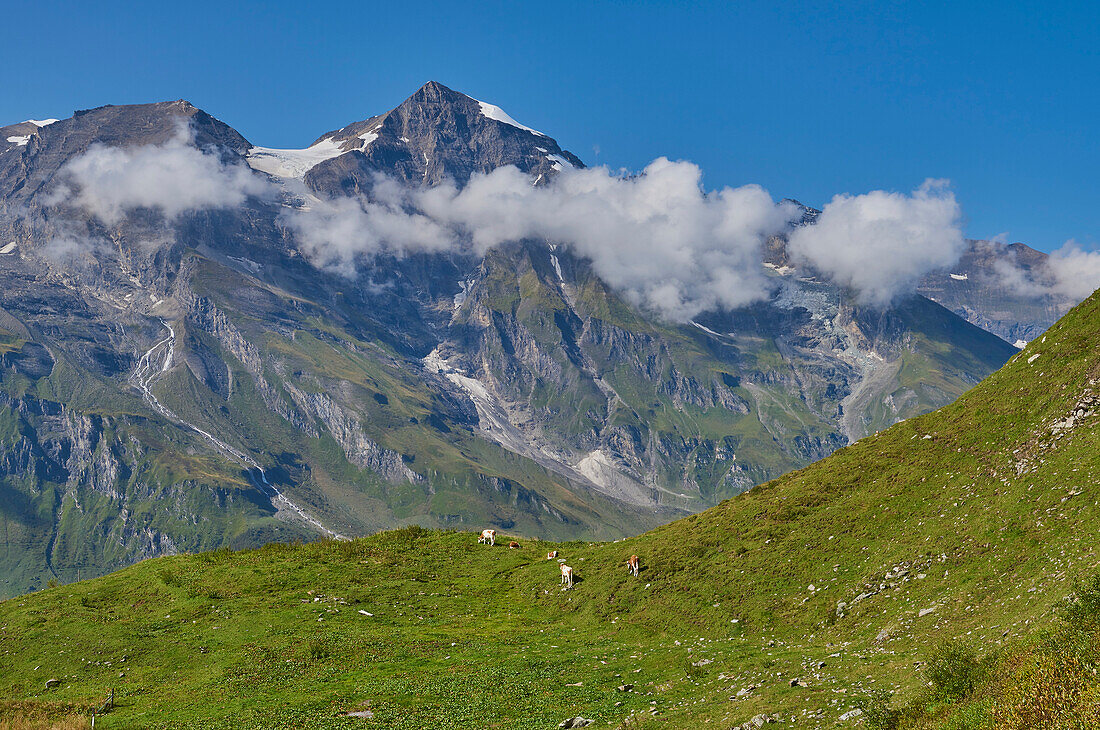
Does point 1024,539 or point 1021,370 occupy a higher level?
point 1021,370

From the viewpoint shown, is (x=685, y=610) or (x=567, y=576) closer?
(x=685, y=610)

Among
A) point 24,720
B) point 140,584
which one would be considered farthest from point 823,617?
point 140,584

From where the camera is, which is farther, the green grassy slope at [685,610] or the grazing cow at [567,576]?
the grazing cow at [567,576]

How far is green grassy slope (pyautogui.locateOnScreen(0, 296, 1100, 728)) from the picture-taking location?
28500 mm

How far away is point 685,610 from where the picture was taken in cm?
4100

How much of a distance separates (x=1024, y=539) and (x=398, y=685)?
29.7 meters

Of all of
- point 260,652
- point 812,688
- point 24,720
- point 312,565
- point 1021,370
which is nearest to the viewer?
point 812,688

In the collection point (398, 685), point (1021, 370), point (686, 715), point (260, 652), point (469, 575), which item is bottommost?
point (686, 715)

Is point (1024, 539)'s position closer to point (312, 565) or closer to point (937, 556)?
point (937, 556)

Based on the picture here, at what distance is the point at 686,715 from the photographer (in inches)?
996

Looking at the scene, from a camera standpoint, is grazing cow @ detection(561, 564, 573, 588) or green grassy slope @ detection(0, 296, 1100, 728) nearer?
green grassy slope @ detection(0, 296, 1100, 728)

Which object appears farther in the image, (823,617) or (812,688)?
(823,617)

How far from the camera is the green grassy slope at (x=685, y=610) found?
28500 millimetres

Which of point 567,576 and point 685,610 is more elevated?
point 567,576
